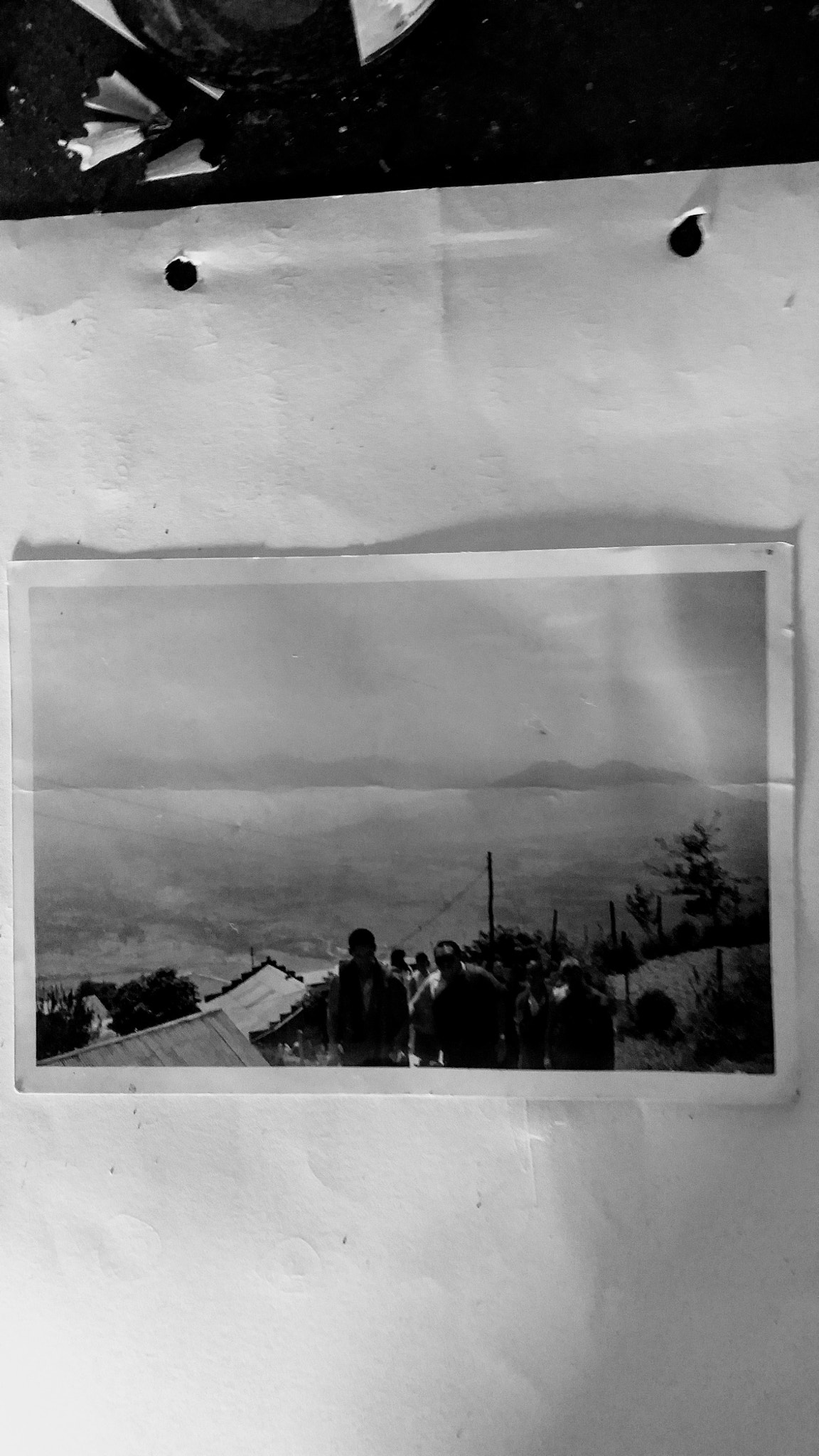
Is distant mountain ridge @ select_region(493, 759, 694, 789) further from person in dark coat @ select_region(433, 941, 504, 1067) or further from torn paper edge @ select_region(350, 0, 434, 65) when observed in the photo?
torn paper edge @ select_region(350, 0, 434, 65)

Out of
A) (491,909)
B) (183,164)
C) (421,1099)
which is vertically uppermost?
(183,164)

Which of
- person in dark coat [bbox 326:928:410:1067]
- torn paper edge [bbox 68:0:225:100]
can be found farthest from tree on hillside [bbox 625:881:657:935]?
torn paper edge [bbox 68:0:225:100]

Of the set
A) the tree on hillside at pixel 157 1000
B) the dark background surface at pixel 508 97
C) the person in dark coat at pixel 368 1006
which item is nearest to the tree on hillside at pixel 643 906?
the person in dark coat at pixel 368 1006

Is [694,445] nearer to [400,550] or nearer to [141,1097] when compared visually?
[400,550]

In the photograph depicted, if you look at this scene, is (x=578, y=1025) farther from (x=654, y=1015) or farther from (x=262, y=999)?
(x=262, y=999)

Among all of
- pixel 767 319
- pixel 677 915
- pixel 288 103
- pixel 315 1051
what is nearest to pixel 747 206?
pixel 767 319

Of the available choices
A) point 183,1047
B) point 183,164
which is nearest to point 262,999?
point 183,1047

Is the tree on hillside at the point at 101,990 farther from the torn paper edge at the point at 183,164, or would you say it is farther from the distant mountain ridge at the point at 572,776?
the torn paper edge at the point at 183,164
